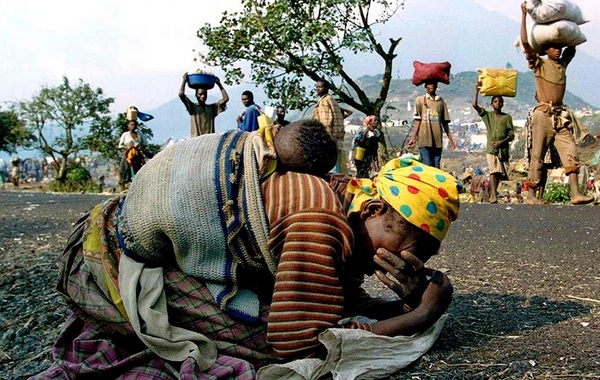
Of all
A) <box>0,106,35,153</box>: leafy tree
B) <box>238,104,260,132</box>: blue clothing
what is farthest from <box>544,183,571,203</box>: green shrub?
<box>0,106,35,153</box>: leafy tree

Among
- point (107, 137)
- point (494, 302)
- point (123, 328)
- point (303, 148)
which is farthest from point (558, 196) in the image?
point (107, 137)

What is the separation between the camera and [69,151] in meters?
29.5

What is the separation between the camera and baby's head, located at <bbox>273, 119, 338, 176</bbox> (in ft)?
8.20

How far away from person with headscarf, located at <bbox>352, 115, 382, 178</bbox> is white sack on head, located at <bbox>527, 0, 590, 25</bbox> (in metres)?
3.55

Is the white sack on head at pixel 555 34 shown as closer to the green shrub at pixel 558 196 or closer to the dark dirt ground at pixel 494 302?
the dark dirt ground at pixel 494 302

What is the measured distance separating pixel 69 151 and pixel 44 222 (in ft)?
73.3

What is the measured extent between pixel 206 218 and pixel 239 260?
0.19 meters

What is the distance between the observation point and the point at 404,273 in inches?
96.5

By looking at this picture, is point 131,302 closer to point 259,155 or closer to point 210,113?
→ point 259,155

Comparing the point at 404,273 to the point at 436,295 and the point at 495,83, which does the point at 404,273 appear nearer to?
the point at 436,295

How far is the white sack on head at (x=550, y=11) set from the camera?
8734mm

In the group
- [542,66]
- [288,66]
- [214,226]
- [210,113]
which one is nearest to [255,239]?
[214,226]

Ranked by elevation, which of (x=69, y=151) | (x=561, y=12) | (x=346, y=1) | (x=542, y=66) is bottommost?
(x=69, y=151)

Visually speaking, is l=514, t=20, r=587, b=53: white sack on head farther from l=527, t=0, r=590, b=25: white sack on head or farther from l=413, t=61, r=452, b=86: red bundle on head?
l=413, t=61, r=452, b=86: red bundle on head
